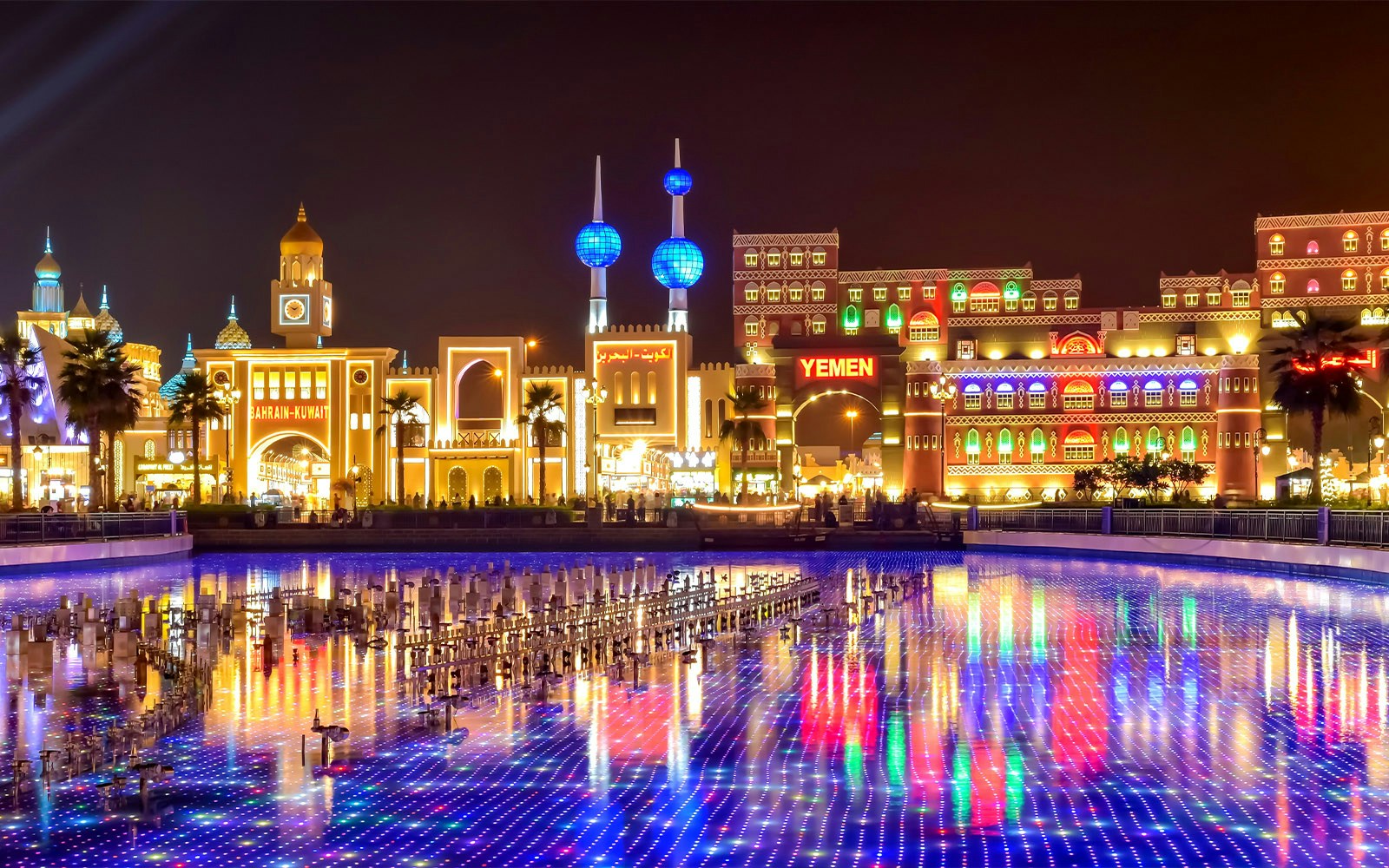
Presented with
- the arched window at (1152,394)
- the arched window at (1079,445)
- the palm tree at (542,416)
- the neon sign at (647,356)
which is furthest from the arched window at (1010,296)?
the palm tree at (542,416)

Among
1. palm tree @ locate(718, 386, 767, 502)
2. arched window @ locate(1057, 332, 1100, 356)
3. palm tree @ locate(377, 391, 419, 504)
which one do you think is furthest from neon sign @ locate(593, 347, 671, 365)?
arched window @ locate(1057, 332, 1100, 356)

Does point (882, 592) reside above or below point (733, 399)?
below

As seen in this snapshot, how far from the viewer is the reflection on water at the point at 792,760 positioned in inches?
337

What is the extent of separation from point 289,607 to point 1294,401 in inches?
1341

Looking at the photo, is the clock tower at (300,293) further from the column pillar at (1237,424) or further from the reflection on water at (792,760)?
the reflection on water at (792,760)

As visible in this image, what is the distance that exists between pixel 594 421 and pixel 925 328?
26.3 metres

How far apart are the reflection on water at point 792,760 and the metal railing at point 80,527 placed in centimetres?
1772

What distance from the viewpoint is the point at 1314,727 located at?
1201 centimetres

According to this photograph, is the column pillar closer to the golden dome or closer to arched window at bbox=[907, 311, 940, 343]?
arched window at bbox=[907, 311, 940, 343]

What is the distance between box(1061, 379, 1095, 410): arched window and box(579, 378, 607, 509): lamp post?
24.2 meters

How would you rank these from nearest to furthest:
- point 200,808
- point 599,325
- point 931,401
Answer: point 200,808 → point 931,401 → point 599,325

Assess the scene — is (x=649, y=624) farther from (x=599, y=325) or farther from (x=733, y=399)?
(x=599, y=325)

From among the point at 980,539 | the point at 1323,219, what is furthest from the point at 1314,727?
the point at 1323,219

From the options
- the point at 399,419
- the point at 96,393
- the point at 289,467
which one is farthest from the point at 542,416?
the point at 96,393
